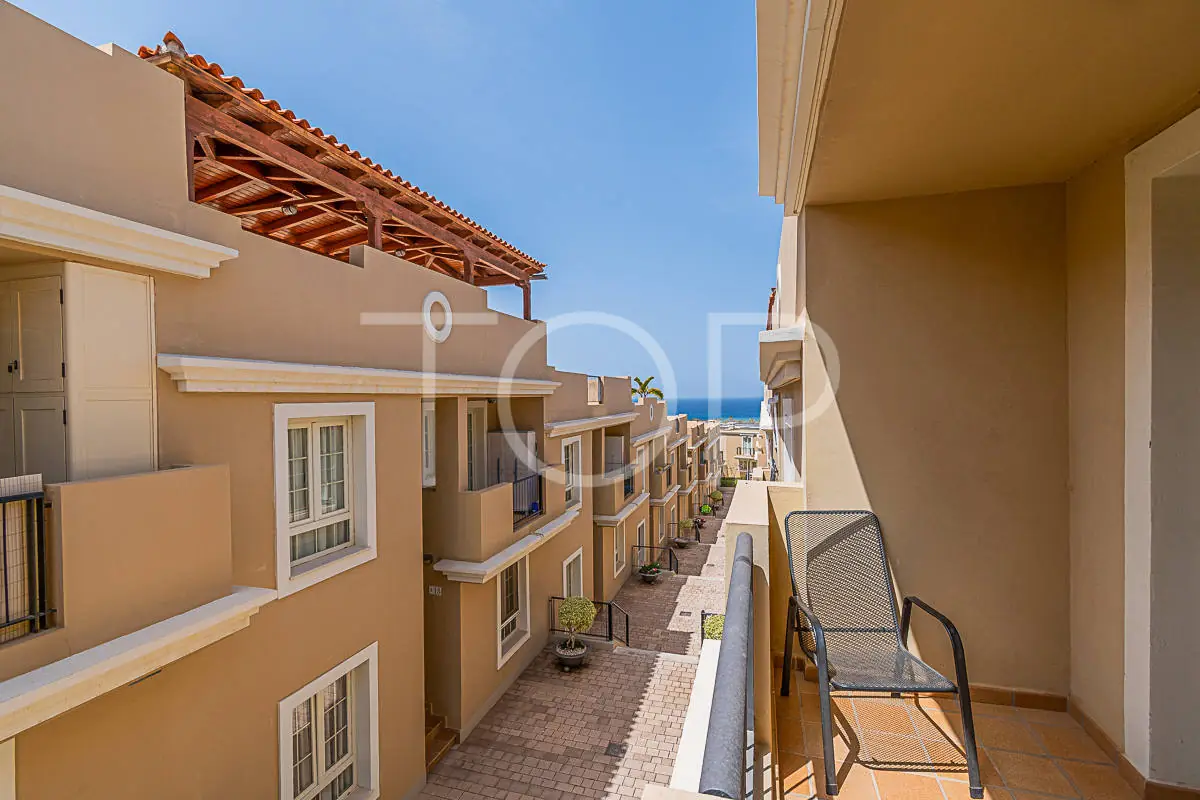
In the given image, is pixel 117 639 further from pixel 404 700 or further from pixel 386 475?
pixel 404 700

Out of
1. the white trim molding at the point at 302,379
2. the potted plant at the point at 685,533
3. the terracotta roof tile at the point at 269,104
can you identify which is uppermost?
the terracotta roof tile at the point at 269,104

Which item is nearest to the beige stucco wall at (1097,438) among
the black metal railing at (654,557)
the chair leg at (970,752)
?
the chair leg at (970,752)

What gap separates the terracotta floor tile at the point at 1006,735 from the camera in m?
2.76

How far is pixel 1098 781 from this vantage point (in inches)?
99.0

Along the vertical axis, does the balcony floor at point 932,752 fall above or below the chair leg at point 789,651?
below

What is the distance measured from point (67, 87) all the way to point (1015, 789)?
21.3 ft

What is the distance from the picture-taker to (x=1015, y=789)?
2469 millimetres

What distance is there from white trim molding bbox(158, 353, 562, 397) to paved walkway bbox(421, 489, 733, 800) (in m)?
4.83

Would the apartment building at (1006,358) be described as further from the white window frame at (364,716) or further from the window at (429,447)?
the window at (429,447)

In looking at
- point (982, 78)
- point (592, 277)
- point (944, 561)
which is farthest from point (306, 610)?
point (592, 277)

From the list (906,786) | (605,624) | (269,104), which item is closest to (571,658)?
(605,624)

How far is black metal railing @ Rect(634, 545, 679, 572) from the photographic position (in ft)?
57.2

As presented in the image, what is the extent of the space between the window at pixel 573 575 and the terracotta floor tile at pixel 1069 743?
9.50m

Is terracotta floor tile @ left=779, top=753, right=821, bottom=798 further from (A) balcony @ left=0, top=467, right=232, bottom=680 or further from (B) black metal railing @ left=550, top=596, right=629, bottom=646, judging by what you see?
(B) black metal railing @ left=550, top=596, right=629, bottom=646
